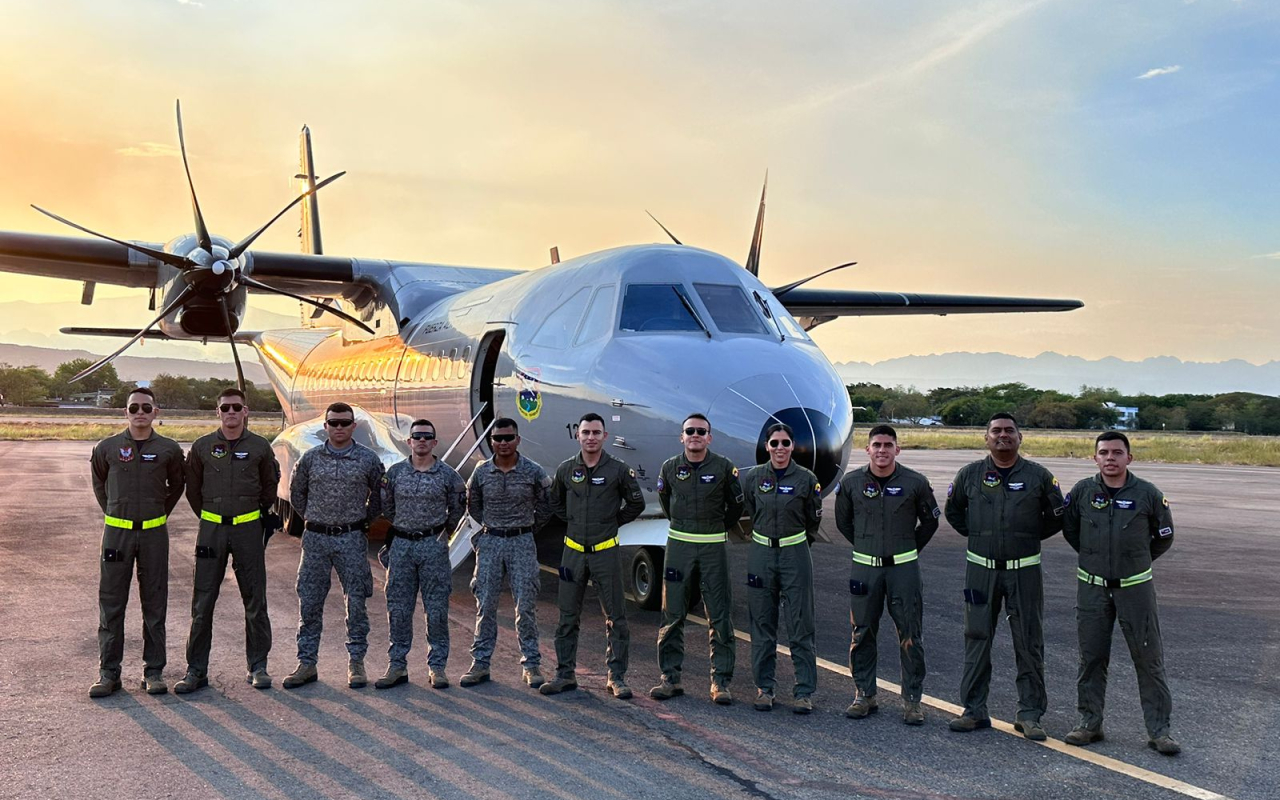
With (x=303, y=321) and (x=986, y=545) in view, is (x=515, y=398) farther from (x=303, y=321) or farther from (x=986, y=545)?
(x=303, y=321)

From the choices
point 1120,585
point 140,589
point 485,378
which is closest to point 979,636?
point 1120,585

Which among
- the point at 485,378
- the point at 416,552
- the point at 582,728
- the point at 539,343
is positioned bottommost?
the point at 582,728

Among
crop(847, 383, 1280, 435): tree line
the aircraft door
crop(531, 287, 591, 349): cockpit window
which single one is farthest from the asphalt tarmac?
crop(847, 383, 1280, 435): tree line

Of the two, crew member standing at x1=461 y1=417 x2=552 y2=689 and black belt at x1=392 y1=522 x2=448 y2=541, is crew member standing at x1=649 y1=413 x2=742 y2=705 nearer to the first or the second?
crew member standing at x1=461 y1=417 x2=552 y2=689

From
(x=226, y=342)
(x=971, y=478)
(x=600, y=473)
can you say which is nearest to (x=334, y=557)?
(x=600, y=473)

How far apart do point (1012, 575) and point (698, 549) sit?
1.82 m

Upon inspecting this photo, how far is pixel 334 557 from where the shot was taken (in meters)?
6.30

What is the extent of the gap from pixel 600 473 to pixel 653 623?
2151 mm

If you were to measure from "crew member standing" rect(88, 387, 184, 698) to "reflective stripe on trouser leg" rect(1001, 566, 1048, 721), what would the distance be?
5046mm

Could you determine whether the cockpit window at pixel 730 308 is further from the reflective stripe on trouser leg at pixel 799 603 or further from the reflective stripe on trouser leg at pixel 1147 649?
the reflective stripe on trouser leg at pixel 1147 649

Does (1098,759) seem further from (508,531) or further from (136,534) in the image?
(136,534)

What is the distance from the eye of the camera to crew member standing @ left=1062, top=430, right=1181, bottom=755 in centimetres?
509

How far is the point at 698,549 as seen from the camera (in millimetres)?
5992

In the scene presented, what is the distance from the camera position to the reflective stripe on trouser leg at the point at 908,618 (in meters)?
5.46
